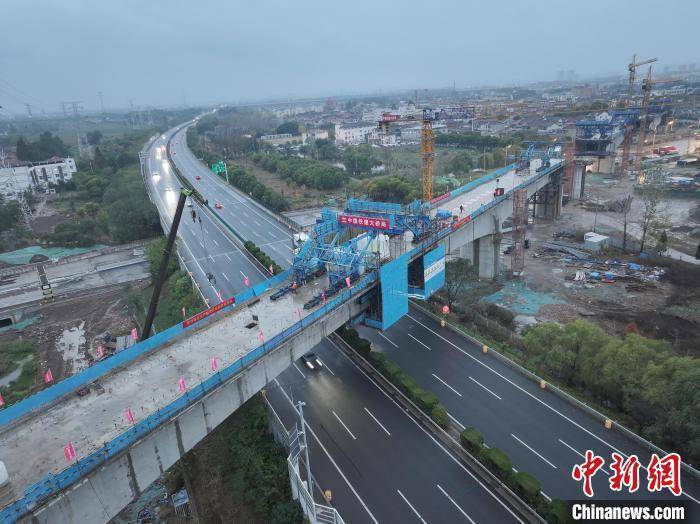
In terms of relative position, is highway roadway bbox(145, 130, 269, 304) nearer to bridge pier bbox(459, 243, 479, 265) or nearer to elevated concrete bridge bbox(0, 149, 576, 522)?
A: elevated concrete bridge bbox(0, 149, 576, 522)

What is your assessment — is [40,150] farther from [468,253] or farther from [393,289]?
[393,289]

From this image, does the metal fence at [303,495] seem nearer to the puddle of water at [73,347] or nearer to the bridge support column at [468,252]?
the puddle of water at [73,347]

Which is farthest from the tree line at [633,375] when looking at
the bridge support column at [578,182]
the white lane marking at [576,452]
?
the bridge support column at [578,182]

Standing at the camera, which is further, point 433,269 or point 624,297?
point 624,297

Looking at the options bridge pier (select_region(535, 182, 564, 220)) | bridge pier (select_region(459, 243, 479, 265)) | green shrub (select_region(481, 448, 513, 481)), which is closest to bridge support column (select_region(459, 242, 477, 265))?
bridge pier (select_region(459, 243, 479, 265))

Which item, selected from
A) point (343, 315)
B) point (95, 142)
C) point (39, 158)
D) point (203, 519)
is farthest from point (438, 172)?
point (95, 142)

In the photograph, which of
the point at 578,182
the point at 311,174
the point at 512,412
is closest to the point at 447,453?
the point at 512,412

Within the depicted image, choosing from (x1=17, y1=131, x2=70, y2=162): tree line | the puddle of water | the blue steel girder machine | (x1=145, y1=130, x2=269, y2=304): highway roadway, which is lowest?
the puddle of water

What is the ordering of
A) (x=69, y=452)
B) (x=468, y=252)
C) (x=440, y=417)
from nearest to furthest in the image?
1. (x=69, y=452)
2. (x=440, y=417)
3. (x=468, y=252)
